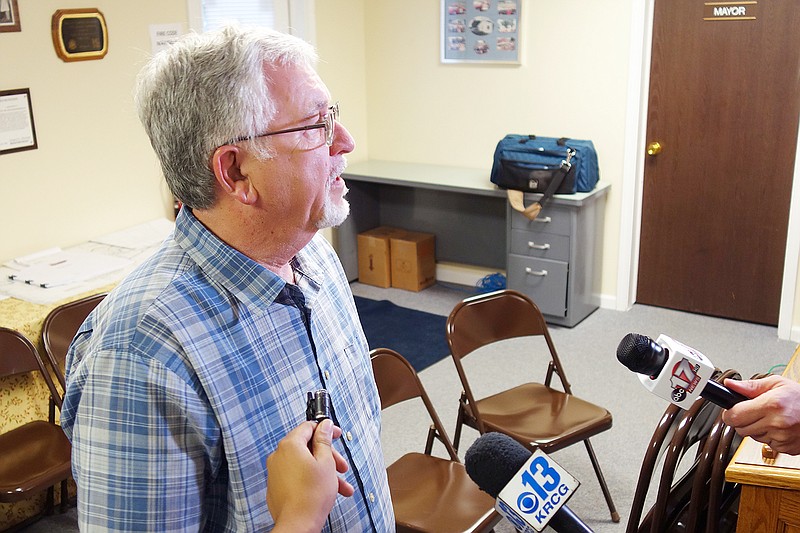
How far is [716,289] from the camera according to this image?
4715mm

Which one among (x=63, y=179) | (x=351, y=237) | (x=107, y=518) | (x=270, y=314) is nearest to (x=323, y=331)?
(x=270, y=314)

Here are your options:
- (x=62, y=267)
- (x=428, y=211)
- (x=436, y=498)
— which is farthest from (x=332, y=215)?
(x=428, y=211)

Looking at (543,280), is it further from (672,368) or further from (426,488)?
(672,368)

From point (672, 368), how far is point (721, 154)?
3487mm

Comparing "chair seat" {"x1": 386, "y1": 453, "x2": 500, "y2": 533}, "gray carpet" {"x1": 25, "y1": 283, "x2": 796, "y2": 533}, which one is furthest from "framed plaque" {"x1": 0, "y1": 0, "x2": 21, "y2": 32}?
"chair seat" {"x1": 386, "y1": 453, "x2": 500, "y2": 533}

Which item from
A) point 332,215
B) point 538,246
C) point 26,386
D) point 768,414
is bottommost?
point 26,386

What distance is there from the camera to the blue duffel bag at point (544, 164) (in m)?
4.44

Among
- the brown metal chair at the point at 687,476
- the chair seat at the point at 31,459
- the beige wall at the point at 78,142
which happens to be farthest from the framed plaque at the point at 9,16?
the brown metal chair at the point at 687,476

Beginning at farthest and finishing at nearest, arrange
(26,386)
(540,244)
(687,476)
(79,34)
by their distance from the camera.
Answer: (540,244)
(79,34)
(26,386)
(687,476)

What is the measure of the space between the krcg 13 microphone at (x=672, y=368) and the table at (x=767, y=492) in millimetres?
444

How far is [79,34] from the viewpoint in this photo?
147 inches

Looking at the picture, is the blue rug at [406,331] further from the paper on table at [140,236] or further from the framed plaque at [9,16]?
the framed plaque at [9,16]

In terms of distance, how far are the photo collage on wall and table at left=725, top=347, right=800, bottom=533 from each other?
11.6 ft

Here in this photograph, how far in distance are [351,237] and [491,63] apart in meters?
1.41
